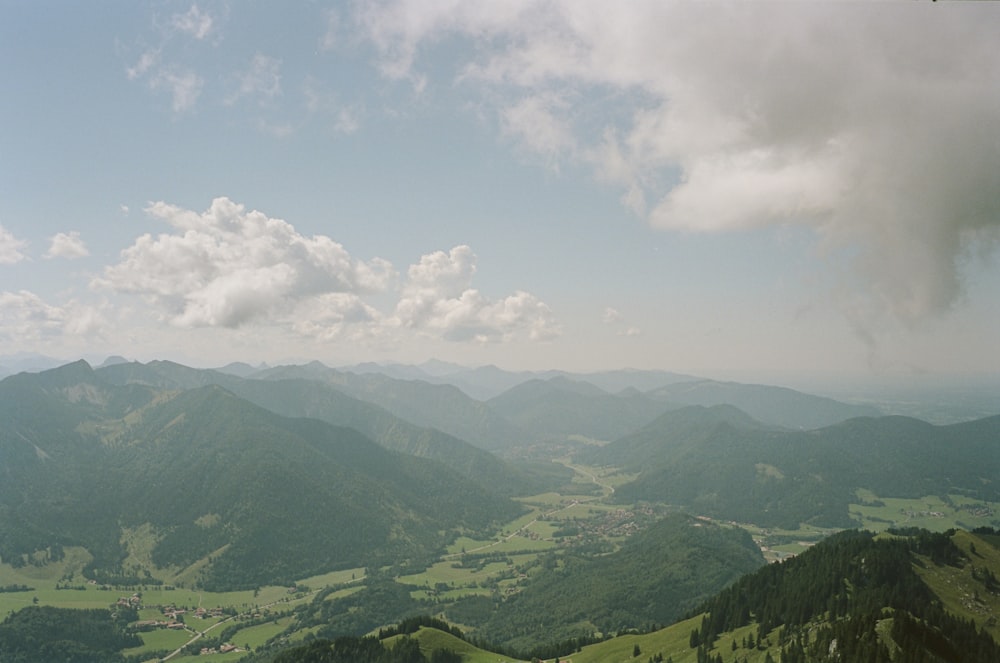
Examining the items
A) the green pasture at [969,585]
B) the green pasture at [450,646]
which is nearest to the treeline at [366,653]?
the green pasture at [450,646]

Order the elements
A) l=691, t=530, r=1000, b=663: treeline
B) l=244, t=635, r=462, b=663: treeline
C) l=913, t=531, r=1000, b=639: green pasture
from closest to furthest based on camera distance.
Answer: l=691, t=530, r=1000, b=663: treeline
l=913, t=531, r=1000, b=639: green pasture
l=244, t=635, r=462, b=663: treeline

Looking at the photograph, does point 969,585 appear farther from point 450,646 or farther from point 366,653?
point 366,653

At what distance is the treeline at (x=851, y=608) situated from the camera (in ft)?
306

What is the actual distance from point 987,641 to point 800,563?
58047 mm

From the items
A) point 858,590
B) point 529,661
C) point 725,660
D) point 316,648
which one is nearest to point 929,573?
point 858,590

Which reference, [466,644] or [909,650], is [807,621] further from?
[466,644]

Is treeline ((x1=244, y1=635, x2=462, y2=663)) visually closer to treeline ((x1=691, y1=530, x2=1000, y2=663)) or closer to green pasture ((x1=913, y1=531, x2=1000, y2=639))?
treeline ((x1=691, y1=530, x2=1000, y2=663))

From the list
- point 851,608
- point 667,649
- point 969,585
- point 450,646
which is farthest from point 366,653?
point 969,585

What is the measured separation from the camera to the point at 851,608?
114438mm

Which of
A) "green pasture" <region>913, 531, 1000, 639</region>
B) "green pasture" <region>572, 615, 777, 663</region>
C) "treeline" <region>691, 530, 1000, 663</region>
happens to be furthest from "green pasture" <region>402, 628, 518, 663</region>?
"green pasture" <region>913, 531, 1000, 639</region>

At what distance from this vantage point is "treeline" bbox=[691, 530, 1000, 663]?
3676 inches

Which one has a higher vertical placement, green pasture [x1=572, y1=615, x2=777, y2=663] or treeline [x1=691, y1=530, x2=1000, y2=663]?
treeline [x1=691, y1=530, x2=1000, y2=663]

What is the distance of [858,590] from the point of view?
127 m

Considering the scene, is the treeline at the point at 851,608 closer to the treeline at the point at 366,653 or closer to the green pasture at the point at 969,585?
the green pasture at the point at 969,585
